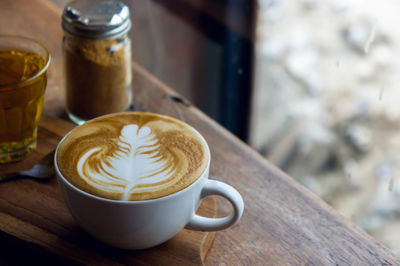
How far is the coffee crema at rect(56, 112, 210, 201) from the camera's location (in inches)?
19.1

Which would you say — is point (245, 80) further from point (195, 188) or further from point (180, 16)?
point (195, 188)

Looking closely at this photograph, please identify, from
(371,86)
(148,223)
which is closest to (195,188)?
(148,223)

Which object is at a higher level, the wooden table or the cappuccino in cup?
the cappuccino in cup

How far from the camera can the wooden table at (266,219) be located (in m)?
0.56

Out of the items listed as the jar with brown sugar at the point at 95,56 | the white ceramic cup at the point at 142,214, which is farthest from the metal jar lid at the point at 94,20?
the white ceramic cup at the point at 142,214

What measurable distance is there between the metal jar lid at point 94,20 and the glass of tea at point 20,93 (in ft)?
0.17

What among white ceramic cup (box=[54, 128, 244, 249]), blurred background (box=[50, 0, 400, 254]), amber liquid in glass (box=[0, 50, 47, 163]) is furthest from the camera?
blurred background (box=[50, 0, 400, 254])

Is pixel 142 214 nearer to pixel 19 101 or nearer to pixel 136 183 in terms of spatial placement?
pixel 136 183

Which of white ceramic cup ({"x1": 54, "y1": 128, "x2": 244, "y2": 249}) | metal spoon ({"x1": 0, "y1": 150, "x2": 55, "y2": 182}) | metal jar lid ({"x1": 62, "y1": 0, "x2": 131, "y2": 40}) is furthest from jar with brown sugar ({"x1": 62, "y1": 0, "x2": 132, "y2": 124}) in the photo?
white ceramic cup ({"x1": 54, "y1": 128, "x2": 244, "y2": 249})

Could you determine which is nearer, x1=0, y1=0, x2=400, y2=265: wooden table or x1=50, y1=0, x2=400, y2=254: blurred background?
x1=0, y1=0, x2=400, y2=265: wooden table

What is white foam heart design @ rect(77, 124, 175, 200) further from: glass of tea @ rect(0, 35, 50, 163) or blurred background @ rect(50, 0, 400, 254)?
blurred background @ rect(50, 0, 400, 254)

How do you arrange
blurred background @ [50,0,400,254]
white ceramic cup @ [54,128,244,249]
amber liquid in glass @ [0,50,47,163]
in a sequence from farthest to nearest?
1. blurred background @ [50,0,400,254]
2. amber liquid in glass @ [0,50,47,163]
3. white ceramic cup @ [54,128,244,249]

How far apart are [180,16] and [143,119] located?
2.58ft

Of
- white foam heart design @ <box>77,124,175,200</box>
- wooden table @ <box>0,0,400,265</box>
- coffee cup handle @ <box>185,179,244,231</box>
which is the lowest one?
wooden table @ <box>0,0,400,265</box>
